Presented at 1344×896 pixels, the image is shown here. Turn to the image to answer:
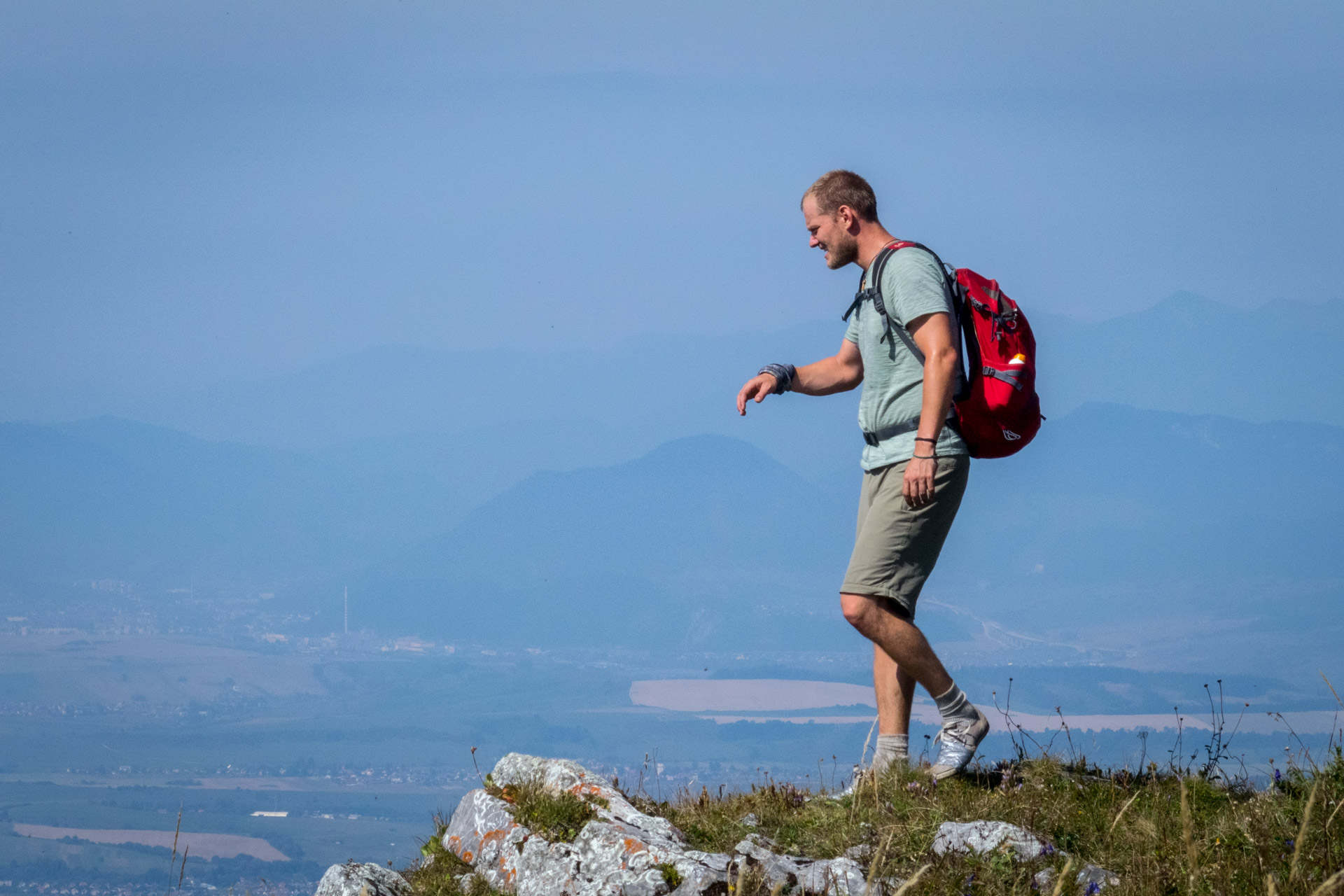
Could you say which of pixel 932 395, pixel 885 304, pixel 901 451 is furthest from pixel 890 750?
pixel 885 304

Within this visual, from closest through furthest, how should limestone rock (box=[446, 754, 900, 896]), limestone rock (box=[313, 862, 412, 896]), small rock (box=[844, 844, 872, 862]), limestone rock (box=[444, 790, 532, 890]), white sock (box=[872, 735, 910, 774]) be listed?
limestone rock (box=[446, 754, 900, 896]) < small rock (box=[844, 844, 872, 862]) < limestone rock (box=[444, 790, 532, 890]) < limestone rock (box=[313, 862, 412, 896]) < white sock (box=[872, 735, 910, 774])

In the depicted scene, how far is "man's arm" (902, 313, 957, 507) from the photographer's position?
5254 millimetres

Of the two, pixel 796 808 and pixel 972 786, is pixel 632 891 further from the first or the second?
pixel 972 786

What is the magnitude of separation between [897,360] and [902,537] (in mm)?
865

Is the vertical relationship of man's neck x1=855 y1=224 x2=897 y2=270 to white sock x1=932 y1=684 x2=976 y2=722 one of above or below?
above

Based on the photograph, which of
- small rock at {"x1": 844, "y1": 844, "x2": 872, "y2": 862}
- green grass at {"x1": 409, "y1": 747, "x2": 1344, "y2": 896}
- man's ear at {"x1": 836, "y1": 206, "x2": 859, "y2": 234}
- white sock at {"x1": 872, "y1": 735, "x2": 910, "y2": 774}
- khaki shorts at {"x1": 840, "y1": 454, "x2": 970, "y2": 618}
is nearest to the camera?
green grass at {"x1": 409, "y1": 747, "x2": 1344, "y2": 896}

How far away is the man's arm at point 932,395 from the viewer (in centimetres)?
525

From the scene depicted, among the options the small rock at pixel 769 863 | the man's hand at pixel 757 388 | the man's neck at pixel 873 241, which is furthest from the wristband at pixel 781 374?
the small rock at pixel 769 863

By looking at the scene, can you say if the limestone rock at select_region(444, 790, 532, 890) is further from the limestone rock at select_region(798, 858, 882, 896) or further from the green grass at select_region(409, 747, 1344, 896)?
the limestone rock at select_region(798, 858, 882, 896)

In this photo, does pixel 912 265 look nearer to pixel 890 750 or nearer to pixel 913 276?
pixel 913 276

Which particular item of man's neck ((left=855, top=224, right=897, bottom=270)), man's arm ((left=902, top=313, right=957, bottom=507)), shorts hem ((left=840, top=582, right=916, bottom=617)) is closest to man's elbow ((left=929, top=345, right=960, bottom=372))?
man's arm ((left=902, top=313, right=957, bottom=507))

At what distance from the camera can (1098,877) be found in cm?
456

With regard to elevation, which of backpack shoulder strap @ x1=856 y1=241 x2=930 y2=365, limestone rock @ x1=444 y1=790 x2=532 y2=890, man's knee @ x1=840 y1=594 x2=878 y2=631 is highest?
backpack shoulder strap @ x1=856 y1=241 x2=930 y2=365

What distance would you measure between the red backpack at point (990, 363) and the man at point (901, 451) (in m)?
0.07
